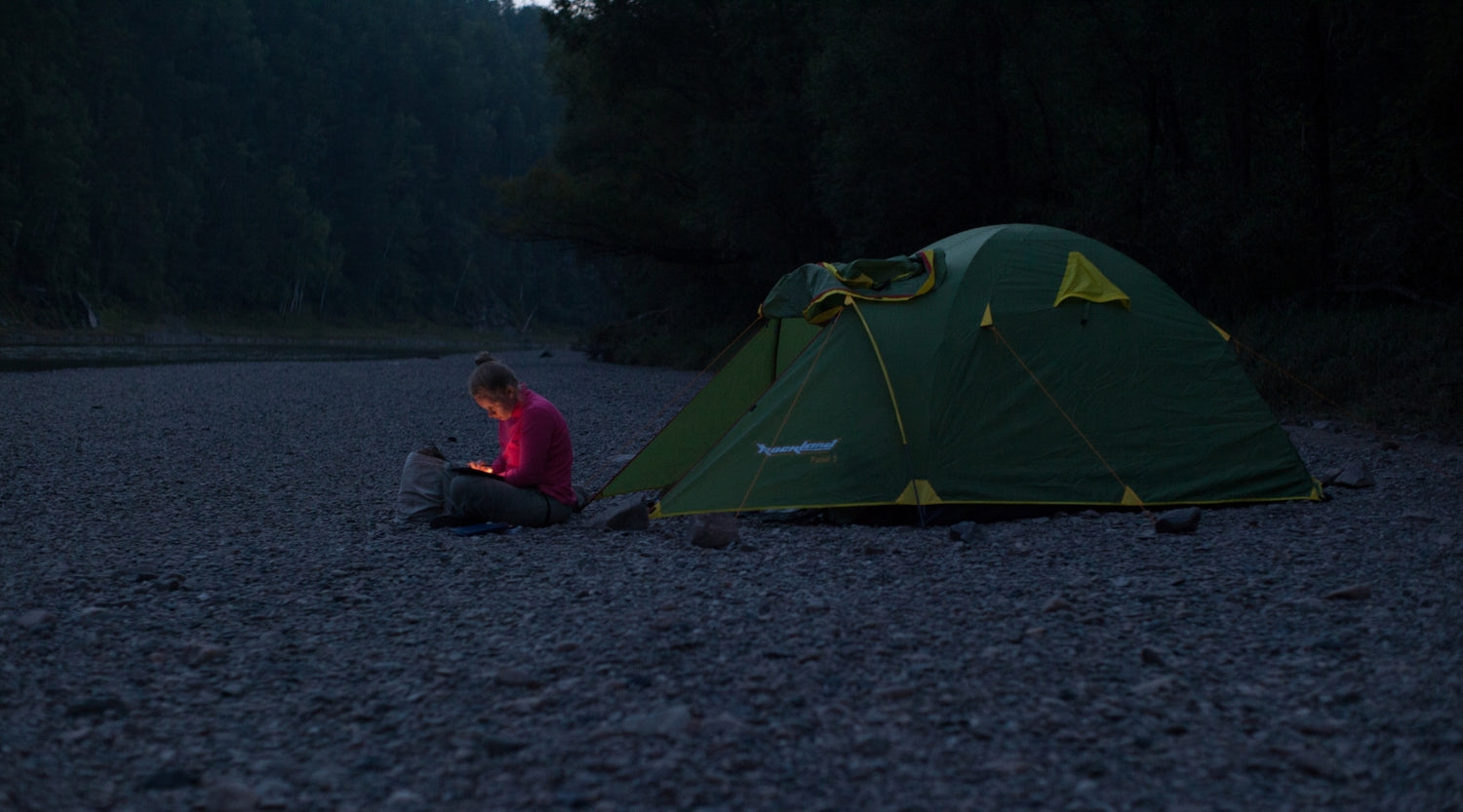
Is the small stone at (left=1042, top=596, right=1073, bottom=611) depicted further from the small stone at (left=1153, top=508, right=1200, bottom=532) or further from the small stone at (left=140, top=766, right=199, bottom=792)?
the small stone at (left=140, top=766, right=199, bottom=792)

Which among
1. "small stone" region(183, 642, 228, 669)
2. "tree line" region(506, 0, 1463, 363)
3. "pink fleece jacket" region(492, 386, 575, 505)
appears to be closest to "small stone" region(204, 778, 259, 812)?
"small stone" region(183, 642, 228, 669)

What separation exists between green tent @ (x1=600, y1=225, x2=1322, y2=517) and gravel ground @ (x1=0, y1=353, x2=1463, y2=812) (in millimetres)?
328

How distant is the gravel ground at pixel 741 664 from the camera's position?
340 cm

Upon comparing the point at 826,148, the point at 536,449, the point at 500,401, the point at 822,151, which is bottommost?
the point at 536,449

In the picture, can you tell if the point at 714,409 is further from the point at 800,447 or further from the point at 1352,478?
the point at 1352,478

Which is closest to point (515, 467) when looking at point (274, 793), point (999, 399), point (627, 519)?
point (627, 519)

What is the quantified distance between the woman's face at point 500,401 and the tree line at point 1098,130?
1100 centimetres

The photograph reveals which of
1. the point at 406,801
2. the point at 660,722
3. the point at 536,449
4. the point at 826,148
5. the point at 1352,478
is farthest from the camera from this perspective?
the point at 826,148

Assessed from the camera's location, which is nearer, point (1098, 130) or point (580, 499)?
point (580, 499)

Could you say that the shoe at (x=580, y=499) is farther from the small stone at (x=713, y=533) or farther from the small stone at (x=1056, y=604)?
the small stone at (x=1056, y=604)

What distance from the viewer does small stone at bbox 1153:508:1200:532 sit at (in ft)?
22.3

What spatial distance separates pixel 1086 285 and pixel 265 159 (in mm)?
79990

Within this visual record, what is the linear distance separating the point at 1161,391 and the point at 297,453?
9156 millimetres

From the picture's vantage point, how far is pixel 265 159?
7769cm
